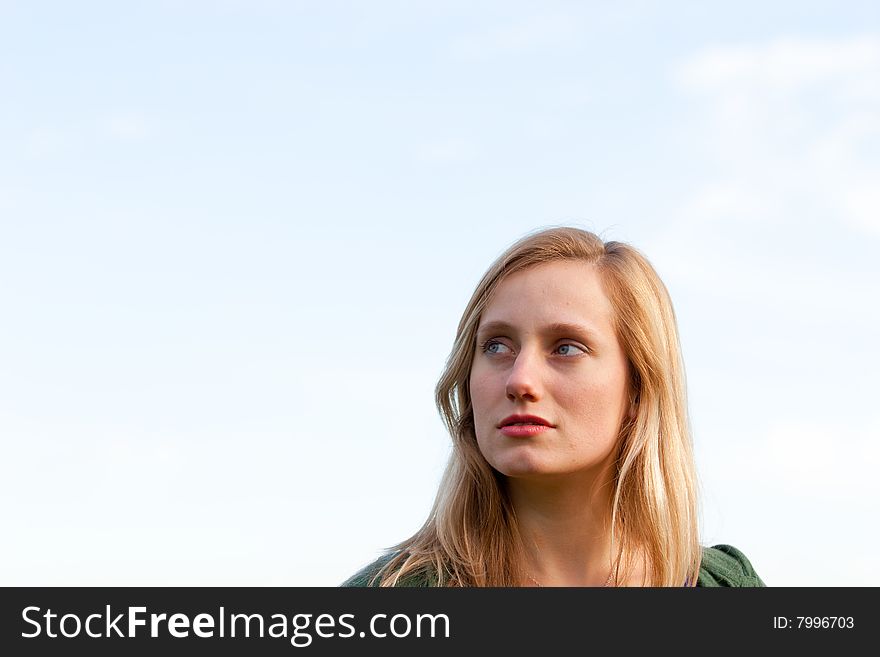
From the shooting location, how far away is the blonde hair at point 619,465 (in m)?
5.30

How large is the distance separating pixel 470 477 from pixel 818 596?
5.03ft

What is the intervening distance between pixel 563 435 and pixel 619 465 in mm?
402

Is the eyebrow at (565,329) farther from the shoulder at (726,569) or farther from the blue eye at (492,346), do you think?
the shoulder at (726,569)

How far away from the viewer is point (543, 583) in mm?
5289

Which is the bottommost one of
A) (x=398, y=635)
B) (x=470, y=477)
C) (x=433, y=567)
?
(x=398, y=635)

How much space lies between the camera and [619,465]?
17.5ft

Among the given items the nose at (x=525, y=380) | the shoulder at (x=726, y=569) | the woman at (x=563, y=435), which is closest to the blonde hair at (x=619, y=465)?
the woman at (x=563, y=435)

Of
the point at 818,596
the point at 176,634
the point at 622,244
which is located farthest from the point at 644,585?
the point at 176,634

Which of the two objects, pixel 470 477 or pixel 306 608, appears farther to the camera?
pixel 470 477

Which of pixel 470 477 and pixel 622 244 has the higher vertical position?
pixel 622 244

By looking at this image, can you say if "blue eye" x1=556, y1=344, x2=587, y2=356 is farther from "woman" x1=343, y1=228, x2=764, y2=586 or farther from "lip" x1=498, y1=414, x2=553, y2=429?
"lip" x1=498, y1=414, x2=553, y2=429

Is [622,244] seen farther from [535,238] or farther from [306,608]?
[306,608]

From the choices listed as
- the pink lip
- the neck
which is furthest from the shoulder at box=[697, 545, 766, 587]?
the pink lip

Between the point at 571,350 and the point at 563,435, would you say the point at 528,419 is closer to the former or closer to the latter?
the point at 563,435
